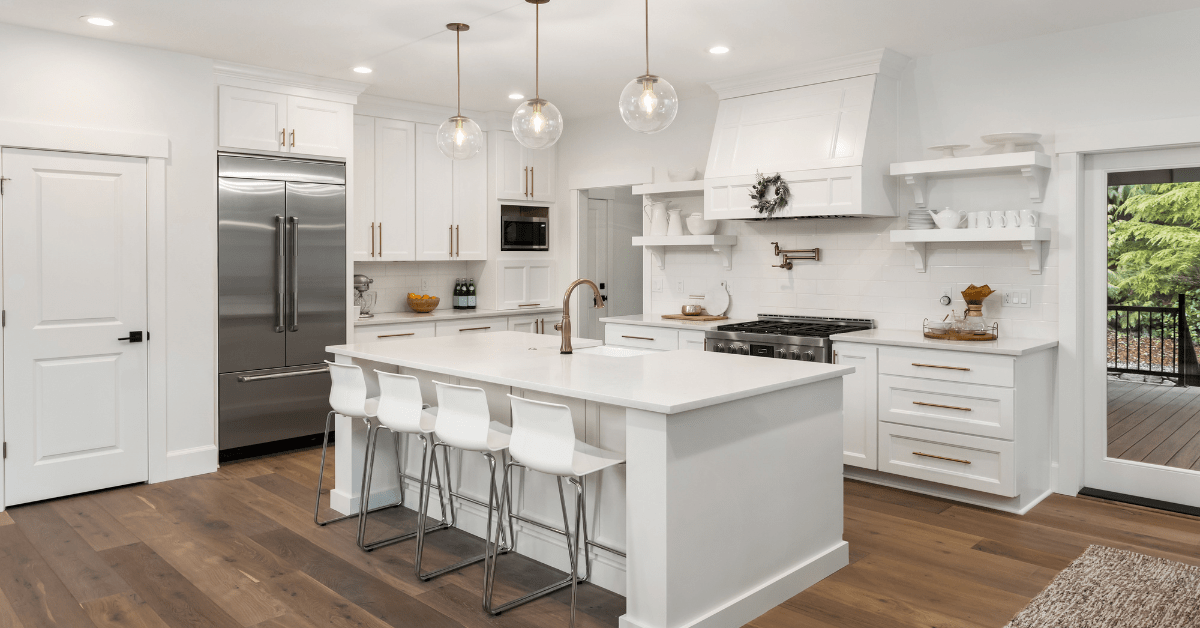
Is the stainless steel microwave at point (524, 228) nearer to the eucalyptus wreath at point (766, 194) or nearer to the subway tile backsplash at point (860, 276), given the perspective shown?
the subway tile backsplash at point (860, 276)

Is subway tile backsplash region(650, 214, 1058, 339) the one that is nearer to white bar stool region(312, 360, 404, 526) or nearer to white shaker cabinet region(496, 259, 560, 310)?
white shaker cabinet region(496, 259, 560, 310)

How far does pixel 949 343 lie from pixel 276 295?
13.9 ft

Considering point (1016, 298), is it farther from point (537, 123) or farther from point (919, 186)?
point (537, 123)

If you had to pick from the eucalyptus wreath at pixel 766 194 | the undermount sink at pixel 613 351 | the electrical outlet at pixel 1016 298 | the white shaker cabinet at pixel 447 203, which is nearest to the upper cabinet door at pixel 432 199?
the white shaker cabinet at pixel 447 203

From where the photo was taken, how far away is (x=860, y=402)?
465 centimetres

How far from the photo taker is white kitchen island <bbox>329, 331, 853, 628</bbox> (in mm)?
2666

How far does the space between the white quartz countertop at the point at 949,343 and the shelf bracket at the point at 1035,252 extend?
1.32 ft

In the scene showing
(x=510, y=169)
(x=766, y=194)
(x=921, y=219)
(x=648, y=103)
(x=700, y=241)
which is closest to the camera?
(x=648, y=103)

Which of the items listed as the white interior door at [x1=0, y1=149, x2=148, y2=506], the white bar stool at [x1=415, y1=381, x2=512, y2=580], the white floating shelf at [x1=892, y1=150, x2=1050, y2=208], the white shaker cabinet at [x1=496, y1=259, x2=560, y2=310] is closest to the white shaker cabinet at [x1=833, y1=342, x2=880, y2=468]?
the white floating shelf at [x1=892, y1=150, x2=1050, y2=208]

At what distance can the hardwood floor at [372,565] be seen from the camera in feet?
9.78

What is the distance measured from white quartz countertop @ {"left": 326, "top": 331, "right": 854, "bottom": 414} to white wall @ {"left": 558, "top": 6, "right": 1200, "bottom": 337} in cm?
194

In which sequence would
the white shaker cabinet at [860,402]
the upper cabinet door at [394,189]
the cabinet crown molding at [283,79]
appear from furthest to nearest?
the upper cabinet door at [394,189] < the cabinet crown molding at [283,79] < the white shaker cabinet at [860,402]

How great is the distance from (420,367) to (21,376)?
2502 millimetres

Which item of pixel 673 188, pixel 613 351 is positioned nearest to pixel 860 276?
pixel 673 188
